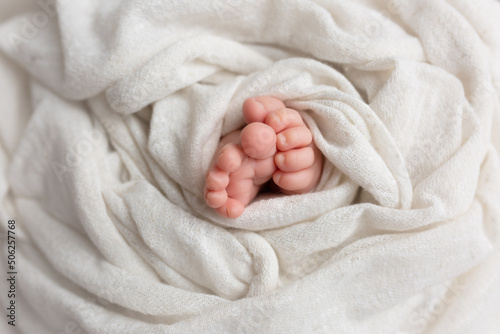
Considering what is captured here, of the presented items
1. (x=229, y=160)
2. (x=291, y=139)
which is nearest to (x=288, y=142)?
(x=291, y=139)

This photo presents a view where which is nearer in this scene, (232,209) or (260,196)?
(232,209)

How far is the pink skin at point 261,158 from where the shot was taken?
0.75 metres

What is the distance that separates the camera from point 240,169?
78cm

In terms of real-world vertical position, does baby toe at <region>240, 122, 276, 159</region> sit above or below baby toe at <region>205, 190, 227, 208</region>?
above

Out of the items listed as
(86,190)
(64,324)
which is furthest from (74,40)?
(64,324)

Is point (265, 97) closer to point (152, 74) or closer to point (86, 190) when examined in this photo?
point (152, 74)

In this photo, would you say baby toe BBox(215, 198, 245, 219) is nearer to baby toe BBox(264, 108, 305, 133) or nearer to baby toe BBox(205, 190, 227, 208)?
baby toe BBox(205, 190, 227, 208)

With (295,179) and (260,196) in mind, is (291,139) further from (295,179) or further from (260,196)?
(260,196)

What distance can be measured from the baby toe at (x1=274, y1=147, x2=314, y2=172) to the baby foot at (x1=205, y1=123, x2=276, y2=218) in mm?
20

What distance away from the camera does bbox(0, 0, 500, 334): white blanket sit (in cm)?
80

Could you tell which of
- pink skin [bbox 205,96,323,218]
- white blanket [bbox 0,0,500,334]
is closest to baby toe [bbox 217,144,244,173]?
pink skin [bbox 205,96,323,218]

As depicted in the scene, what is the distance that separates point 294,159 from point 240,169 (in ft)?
0.34

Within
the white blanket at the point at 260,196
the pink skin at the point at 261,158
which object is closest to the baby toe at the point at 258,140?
the pink skin at the point at 261,158

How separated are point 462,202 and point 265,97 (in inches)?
17.2
